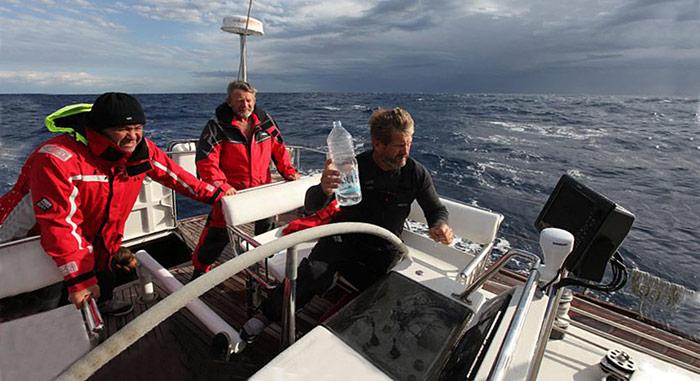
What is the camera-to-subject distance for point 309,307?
3.32 meters

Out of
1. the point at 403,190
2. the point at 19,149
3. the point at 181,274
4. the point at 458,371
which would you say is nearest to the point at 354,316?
the point at 458,371

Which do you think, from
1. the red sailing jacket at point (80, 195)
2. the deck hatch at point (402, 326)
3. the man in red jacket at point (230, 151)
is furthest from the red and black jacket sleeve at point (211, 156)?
the deck hatch at point (402, 326)

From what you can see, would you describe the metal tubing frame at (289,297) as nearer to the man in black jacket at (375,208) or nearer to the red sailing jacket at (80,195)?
the man in black jacket at (375,208)

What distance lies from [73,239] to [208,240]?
1392 millimetres

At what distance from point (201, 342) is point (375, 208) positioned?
5.41ft

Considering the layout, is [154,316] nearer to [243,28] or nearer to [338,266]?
[338,266]

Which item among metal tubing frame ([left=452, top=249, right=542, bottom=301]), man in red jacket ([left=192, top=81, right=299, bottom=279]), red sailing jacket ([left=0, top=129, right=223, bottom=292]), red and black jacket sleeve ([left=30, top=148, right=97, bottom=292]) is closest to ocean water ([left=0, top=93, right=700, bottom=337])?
metal tubing frame ([left=452, top=249, right=542, bottom=301])

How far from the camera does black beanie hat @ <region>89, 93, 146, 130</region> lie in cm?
201

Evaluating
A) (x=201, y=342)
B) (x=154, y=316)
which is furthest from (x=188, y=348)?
(x=154, y=316)

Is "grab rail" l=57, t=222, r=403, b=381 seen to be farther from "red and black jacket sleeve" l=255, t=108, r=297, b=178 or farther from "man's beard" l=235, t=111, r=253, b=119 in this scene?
"red and black jacket sleeve" l=255, t=108, r=297, b=178

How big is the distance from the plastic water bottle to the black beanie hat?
128 cm

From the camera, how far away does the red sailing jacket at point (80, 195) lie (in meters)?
1.91

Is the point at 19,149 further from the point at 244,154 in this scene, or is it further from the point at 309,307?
the point at 309,307

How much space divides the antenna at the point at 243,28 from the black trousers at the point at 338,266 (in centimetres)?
423
